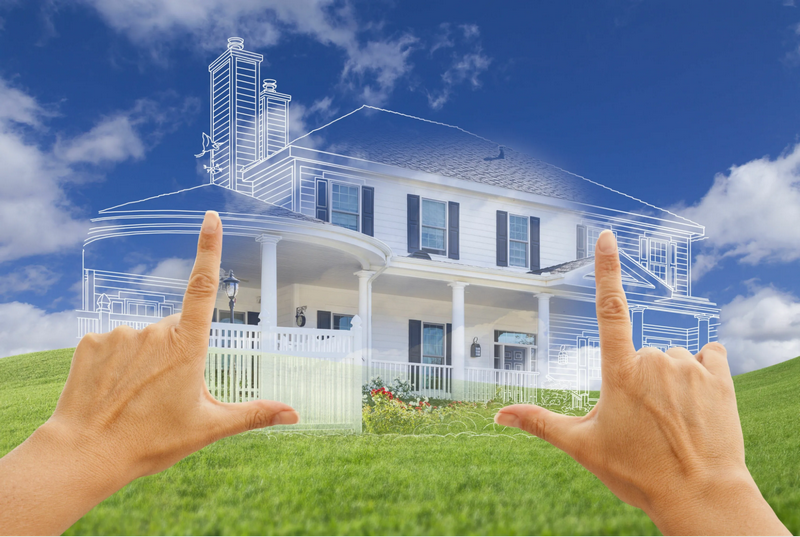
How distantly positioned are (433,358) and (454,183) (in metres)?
4.34

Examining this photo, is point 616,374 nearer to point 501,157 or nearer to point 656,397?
point 656,397

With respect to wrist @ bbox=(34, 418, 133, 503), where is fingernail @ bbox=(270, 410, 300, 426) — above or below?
above

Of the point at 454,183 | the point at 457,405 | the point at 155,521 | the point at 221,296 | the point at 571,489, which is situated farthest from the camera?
the point at 454,183

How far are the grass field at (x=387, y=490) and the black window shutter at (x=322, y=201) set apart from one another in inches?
247

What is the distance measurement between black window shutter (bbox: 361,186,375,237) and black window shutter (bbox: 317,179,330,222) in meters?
0.88

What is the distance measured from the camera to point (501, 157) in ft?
59.2

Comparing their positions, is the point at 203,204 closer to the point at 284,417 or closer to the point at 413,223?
the point at 413,223

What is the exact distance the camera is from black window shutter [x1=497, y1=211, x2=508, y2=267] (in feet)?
52.0

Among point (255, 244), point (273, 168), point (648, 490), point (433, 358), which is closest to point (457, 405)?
point (433, 358)

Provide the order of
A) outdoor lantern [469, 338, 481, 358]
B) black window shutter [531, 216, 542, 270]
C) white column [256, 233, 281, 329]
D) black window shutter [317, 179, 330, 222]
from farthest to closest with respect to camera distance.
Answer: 1. black window shutter [531, 216, 542, 270]
2. outdoor lantern [469, 338, 481, 358]
3. black window shutter [317, 179, 330, 222]
4. white column [256, 233, 281, 329]

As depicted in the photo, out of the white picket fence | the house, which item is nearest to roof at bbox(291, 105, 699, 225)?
the house

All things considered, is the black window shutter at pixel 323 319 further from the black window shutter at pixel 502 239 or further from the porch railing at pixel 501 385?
the black window shutter at pixel 502 239

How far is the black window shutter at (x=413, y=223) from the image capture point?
1462 cm

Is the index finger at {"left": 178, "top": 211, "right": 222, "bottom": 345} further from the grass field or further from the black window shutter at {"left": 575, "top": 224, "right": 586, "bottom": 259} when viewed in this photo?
the black window shutter at {"left": 575, "top": 224, "right": 586, "bottom": 259}
